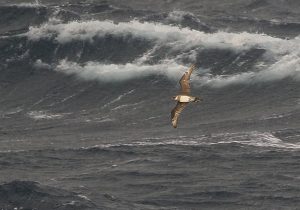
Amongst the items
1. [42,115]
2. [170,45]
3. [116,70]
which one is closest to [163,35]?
[170,45]

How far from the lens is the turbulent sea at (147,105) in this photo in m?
116

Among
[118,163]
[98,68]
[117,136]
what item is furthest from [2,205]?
[98,68]

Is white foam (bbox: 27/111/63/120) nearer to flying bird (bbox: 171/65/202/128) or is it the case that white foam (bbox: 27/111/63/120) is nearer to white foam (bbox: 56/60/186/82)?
white foam (bbox: 56/60/186/82)

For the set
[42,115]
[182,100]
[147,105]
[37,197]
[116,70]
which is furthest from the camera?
[116,70]

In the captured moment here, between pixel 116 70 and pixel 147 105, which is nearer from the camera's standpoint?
pixel 147 105

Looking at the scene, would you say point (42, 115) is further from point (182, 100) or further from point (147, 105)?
point (182, 100)

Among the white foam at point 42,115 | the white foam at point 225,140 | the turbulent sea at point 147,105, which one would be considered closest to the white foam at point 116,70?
the turbulent sea at point 147,105

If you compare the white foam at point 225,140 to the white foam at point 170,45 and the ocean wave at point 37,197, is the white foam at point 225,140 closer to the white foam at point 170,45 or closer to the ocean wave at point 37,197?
the ocean wave at point 37,197

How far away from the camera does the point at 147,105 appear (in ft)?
487

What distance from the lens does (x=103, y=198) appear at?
373ft

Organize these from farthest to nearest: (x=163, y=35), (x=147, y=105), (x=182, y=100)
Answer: (x=163, y=35), (x=147, y=105), (x=182, y=100)

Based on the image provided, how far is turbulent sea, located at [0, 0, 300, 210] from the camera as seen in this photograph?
11612cm

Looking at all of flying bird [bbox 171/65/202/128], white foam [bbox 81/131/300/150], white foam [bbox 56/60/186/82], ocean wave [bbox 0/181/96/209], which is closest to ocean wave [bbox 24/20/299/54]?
white foam [bbox 56/60/186/82]

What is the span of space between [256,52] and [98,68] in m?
19.1
